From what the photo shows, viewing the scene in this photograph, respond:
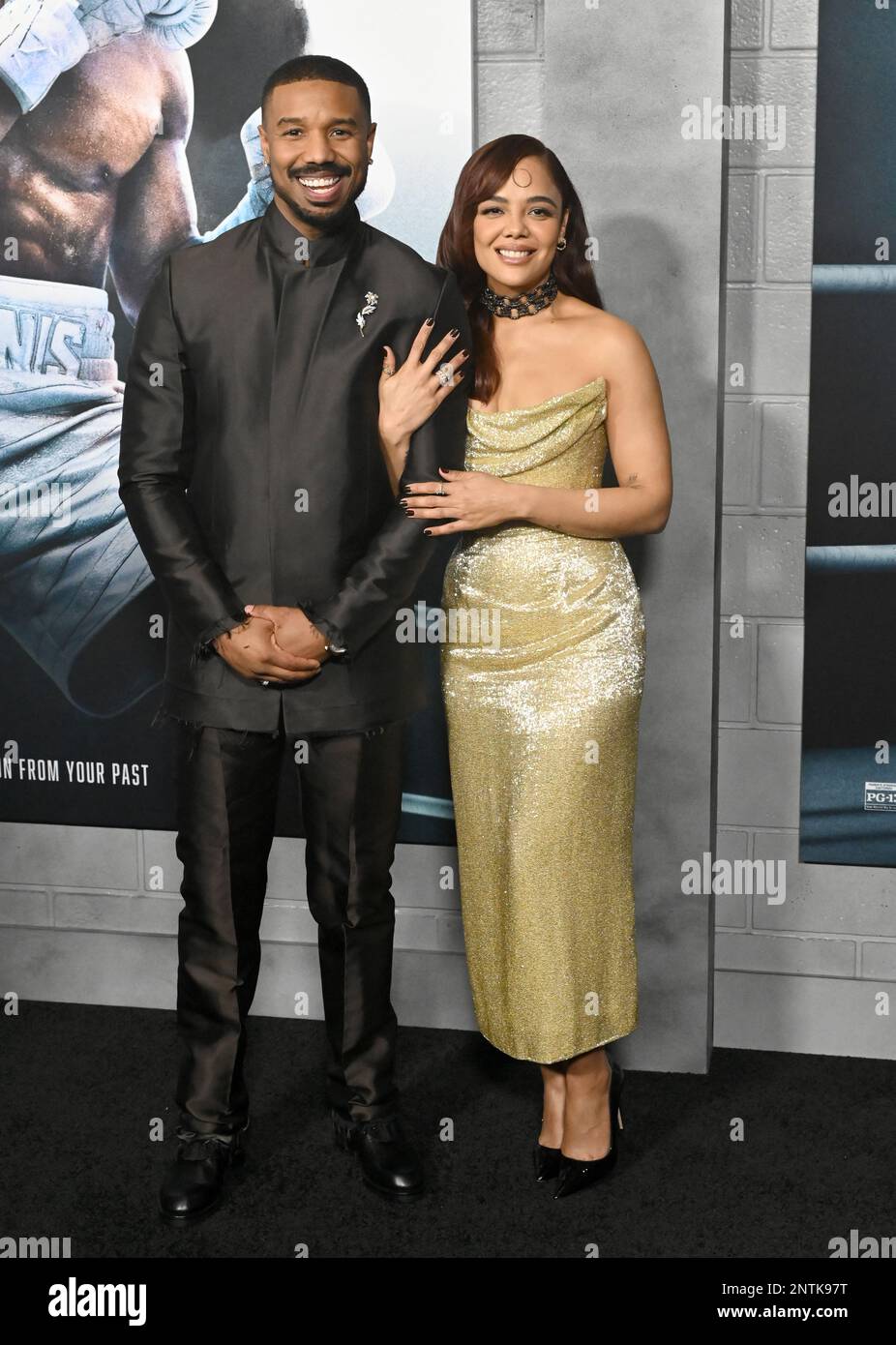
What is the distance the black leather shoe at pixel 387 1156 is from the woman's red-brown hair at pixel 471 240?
1.32 metres

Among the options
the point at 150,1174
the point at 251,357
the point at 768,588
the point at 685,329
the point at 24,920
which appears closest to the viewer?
the point at 251,357

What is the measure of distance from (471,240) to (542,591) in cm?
Answer: 60

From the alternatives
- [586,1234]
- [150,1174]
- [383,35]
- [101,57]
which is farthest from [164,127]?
[586,1234]

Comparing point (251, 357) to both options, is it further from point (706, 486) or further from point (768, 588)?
point (768, 588)

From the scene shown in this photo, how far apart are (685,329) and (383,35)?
880mm

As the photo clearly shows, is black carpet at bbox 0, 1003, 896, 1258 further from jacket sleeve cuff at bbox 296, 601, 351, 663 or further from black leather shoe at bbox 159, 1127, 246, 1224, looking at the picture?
jacket sleeve cuff at bbox 296, 601, 351, 663

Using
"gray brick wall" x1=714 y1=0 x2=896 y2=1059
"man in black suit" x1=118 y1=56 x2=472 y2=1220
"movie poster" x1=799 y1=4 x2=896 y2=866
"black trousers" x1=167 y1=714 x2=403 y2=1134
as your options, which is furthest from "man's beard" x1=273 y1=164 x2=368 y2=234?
"movie poster" x1=799 y1=4 x2=896 y2=866

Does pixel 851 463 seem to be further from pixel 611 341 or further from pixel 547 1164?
pixel 547 1164

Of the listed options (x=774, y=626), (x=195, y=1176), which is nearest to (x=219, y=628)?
(x=195, y=1176)

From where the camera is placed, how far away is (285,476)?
2.38 m

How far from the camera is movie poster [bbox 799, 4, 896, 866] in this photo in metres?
2.88

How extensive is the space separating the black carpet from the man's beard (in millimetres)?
1680

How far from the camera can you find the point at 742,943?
322 centimetres

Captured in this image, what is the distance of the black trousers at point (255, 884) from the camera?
249cm
